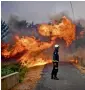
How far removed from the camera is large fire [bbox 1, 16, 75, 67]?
479cm

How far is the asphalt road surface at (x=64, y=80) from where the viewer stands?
473cm

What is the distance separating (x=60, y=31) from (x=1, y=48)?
0.80m

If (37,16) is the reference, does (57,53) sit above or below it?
below

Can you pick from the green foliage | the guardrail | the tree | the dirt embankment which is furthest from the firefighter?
the tree

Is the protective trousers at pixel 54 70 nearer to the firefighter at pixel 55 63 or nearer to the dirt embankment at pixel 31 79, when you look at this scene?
the firefighter at pixel 55 63

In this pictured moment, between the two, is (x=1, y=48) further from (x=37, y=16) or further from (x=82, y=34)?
(x=82, y=34)

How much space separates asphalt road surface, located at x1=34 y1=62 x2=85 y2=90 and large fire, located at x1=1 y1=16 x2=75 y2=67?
18 cm

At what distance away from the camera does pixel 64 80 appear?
477 cm

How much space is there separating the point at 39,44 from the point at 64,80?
1.86 ft

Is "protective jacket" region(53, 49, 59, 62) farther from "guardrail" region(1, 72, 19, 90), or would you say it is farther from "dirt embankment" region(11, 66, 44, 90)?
"guardrail" region(1, 72, 19, 90)

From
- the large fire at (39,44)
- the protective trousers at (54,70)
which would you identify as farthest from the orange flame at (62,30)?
the protective trousers at (54,70)

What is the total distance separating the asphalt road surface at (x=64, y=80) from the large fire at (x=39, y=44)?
18cm

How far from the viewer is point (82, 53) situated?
475cm

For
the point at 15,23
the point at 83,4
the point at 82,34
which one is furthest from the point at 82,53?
the point at 15,23
